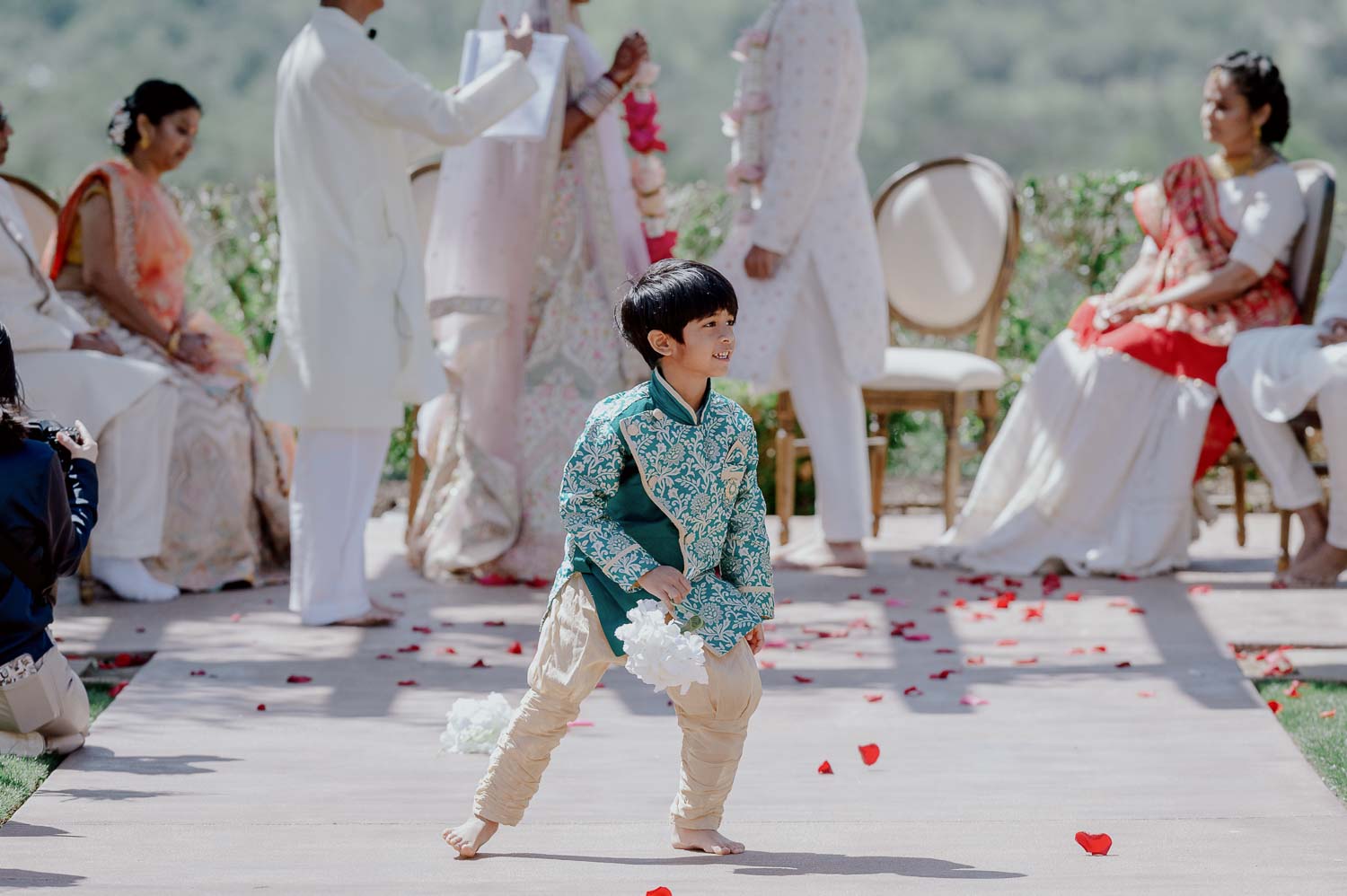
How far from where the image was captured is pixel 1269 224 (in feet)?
18.8

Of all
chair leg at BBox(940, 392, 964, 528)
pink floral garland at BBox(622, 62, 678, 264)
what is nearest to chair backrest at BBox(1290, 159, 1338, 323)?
chair leg at BBox(940, 392, 964, 528)

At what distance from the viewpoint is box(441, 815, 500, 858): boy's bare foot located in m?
2.75

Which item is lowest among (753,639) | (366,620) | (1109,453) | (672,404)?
(366,620)

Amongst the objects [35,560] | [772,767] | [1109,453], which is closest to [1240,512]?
[1109,453]

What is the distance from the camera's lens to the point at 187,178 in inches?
1054

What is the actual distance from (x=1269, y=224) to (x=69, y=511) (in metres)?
3.98

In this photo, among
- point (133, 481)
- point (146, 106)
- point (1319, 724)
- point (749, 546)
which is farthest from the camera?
point (146, 106)

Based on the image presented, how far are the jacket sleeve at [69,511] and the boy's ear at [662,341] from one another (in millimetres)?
Answer: 1224

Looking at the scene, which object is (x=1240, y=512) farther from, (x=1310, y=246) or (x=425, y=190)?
(x=425, y=190)

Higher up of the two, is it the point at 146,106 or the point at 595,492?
the point at 146,106

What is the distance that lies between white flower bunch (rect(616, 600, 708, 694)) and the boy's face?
1.28 feet

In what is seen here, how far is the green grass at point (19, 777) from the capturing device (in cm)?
306

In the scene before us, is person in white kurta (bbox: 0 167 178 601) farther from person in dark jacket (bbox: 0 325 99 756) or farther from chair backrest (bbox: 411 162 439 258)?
person in dark jacket (bbox: 0 325 99 756)

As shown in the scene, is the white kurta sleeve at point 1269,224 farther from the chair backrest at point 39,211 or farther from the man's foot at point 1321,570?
the chair backrest at point 39,211
